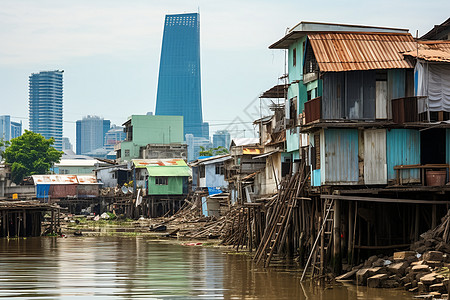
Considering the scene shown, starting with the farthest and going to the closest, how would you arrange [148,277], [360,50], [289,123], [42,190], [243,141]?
[42,190], [243,141], [289,123], [360,50], [148,277]

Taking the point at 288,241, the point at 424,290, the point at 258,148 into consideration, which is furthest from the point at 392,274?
the point at 258,148

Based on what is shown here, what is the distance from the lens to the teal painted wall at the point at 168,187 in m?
81.1

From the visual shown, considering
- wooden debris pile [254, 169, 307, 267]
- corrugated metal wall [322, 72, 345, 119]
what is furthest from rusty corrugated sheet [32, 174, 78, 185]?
corrugated metal wall [322, 72, 345, 119]

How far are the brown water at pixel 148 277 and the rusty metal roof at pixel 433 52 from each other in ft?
28.7

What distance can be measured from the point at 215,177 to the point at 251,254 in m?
35.3

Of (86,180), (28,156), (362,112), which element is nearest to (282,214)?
(362,112)

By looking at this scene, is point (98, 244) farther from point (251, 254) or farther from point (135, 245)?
point (251, 254)

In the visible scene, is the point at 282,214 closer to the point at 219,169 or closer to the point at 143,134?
the point at 219,169

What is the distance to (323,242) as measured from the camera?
26.3 meters

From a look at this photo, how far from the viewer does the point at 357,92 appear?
28.3 meters

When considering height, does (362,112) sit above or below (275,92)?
below

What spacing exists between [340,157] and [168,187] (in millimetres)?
55190

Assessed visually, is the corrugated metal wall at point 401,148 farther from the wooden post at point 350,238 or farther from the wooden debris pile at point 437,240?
the wooden debris pile at point 437,240

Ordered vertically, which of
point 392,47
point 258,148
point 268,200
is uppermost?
point 392,47
